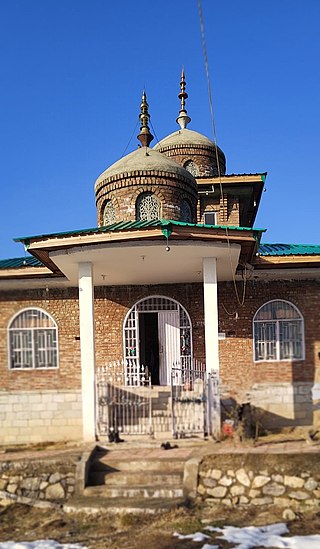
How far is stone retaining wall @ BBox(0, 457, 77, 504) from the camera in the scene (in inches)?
305

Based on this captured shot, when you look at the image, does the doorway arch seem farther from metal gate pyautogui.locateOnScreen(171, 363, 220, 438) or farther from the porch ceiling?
metal gate pyautogui.locateOnScreen(171, 363, 220, 438)

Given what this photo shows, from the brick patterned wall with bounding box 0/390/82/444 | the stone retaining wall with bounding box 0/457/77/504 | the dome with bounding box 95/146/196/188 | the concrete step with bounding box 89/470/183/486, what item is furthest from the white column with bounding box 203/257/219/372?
the dome with bounding box 95/146/196/188

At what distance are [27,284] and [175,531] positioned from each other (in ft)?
25.7

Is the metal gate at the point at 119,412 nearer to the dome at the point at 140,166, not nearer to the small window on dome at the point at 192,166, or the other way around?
the dome at the point at 140,166

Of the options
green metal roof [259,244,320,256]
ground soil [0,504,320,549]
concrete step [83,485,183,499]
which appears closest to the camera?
ground soil [0,504,320,549]

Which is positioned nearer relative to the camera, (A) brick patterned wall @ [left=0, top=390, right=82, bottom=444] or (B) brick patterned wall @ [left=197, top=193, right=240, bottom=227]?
(A) brick patterned wall @ [left=0, top=390, right=82, bottom=444]

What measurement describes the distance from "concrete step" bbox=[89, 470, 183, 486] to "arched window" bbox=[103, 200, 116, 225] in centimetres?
756

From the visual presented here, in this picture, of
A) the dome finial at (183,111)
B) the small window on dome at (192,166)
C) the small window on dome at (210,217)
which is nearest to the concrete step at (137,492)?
the small window on dome at (210,217)

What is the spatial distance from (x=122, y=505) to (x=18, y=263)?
7.15 metres

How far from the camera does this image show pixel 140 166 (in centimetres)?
1334

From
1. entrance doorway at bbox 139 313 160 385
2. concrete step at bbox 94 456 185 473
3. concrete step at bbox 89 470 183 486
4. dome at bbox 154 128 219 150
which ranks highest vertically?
dome at bbox 154 128 219 150

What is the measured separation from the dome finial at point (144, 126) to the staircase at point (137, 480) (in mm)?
9820

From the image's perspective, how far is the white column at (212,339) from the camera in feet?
30.4

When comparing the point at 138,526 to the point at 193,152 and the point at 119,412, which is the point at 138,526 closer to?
the point at 119,412
